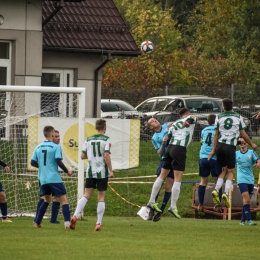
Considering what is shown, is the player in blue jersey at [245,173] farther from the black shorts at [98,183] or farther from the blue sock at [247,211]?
the black shorts at [98,183]

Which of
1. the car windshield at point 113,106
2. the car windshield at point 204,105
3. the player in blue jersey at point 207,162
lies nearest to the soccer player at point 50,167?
the player in blue jersey at point 207,162

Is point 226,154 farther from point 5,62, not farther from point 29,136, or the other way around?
point 5,62

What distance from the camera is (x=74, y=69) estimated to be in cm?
2975

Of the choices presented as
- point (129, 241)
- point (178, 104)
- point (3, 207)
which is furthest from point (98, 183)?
point (178, 104)

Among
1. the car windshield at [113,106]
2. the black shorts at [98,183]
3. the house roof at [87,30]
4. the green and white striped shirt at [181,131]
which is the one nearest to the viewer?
the black shorts at [98,183]

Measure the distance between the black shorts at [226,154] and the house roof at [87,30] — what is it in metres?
11.6

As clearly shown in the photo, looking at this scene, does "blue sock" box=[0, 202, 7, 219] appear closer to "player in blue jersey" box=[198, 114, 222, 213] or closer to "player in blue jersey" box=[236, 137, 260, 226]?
"player in blue jersey" box=[236, 137, 260, 226]

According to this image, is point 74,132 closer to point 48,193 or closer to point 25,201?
point 25,201

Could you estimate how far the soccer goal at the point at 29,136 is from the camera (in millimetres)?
20373

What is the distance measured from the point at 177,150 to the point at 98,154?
2.75 metres

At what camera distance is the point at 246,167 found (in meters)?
18.9

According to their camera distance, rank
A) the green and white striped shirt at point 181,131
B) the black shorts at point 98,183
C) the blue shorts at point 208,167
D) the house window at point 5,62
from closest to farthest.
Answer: the black shorts at point 98,183, the green and white striped shirt at point 181,131, the blue shorts at point 208,167, the house window at point 5,62

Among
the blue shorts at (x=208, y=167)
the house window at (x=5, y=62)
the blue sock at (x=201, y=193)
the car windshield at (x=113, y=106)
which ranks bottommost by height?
the blue sock at (x=201, y=193)

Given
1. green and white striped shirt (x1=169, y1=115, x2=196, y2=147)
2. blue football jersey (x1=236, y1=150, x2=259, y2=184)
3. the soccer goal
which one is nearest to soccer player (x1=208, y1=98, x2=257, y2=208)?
green and white striped shirt (x1=169, y1=115, x2=196, y2=147)
